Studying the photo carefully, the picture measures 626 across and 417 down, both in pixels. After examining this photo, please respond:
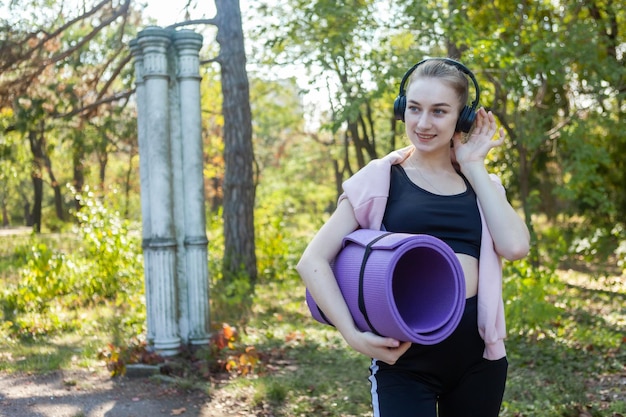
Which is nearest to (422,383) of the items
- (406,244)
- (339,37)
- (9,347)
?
(406,244)

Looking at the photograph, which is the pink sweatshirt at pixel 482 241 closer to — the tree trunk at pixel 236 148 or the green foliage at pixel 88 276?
the green foliage at pixel 88 276

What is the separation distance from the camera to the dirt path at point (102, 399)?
16.5ft

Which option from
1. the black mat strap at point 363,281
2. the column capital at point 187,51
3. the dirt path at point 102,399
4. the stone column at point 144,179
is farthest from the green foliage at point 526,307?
the black mat strap at point 363,281

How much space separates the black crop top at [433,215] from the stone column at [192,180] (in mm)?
4193

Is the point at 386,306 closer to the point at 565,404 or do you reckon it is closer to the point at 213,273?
the point at 565,404

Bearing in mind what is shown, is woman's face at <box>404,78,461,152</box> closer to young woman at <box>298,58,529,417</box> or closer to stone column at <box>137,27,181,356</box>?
young woman at <box>298,58,529,417</box>

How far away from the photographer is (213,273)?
35.1ft

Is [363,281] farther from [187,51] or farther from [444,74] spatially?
[187,51]

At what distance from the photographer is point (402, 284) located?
220cm

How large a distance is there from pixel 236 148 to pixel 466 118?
28.2ft

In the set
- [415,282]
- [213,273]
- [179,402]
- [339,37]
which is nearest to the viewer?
[415,282]

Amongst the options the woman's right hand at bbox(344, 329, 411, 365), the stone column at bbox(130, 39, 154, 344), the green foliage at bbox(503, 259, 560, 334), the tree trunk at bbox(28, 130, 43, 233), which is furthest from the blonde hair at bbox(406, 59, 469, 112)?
the tree trunk at bbox(28, 130, 43, 233)

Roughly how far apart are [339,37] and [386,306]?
7.94m

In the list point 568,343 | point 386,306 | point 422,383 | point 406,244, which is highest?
point 406,244
